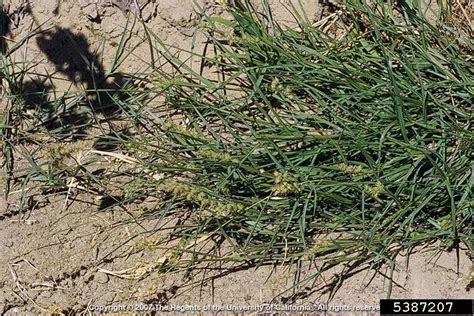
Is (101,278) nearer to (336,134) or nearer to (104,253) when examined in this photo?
(104,253)

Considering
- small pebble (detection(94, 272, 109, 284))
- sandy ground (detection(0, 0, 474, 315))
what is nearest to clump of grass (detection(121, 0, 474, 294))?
sandy ground (detection(0, 0, 474, 315))

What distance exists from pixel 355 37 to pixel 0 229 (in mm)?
1638

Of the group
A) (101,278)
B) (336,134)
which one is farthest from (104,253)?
(336,134)

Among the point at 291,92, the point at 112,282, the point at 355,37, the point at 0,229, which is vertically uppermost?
the point at 355,37

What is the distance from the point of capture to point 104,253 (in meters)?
3.04

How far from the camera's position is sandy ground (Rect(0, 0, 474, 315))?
9.37 ft

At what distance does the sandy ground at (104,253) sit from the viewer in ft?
9.37

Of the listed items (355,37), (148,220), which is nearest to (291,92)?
(355,37)

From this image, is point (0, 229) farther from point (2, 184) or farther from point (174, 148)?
point (174, 148)

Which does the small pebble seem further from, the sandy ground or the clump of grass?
the clump of grass

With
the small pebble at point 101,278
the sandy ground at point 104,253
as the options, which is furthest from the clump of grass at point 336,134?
the small pebble at point 101,278

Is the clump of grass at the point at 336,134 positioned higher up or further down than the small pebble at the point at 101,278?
higher up

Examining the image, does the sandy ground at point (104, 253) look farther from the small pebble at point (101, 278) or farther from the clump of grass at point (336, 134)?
the clump of grass at point (336, 134)

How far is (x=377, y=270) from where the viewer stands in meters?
2.87
